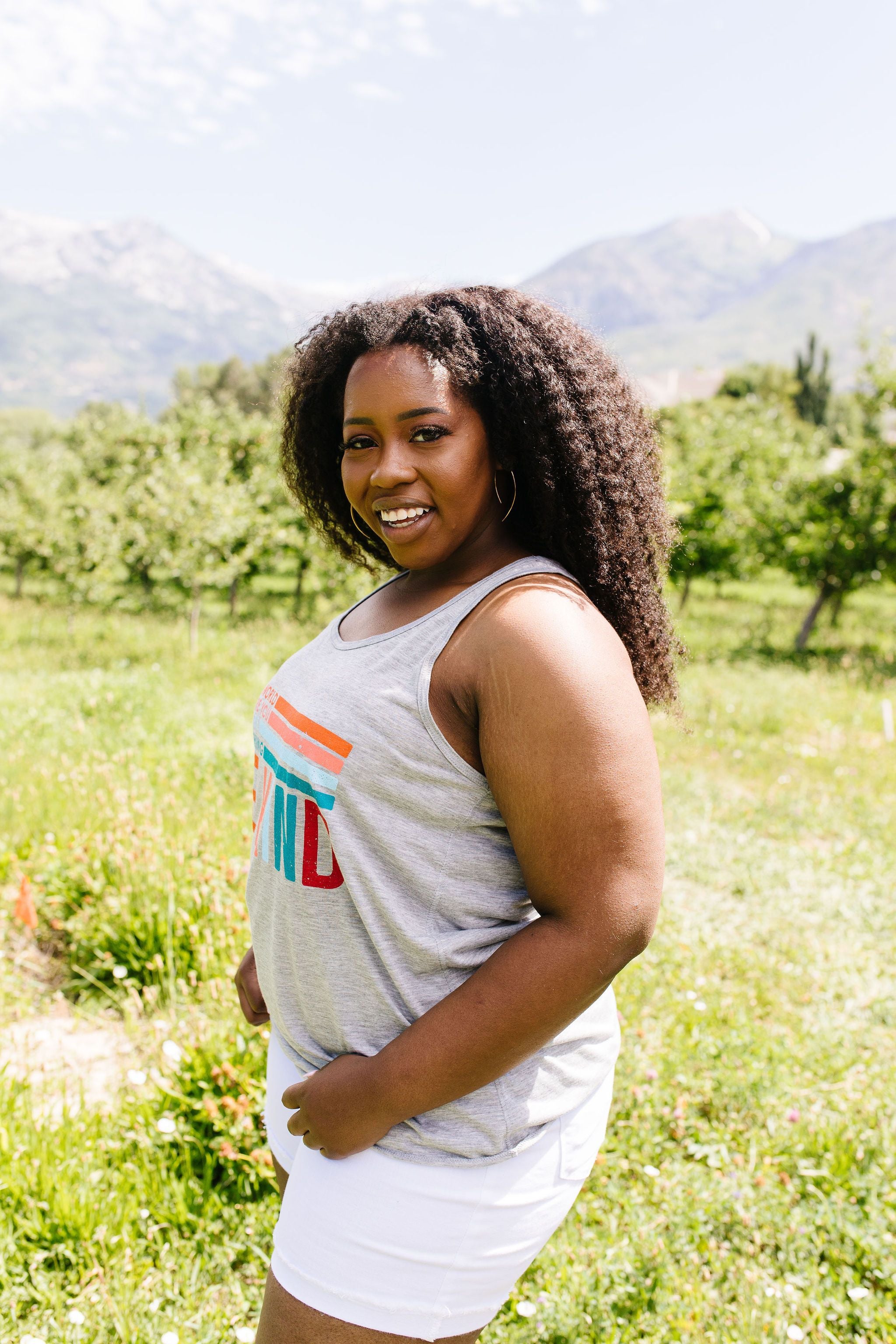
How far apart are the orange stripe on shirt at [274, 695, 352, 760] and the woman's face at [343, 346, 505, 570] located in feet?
0.92

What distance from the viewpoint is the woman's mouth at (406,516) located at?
133 centimetres

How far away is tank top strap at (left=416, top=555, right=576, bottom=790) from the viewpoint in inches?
45.0

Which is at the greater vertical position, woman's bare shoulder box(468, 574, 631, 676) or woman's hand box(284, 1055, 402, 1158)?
woman's bare shoulder box(468, 574, 631, 676)

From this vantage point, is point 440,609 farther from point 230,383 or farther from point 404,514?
point 230,383

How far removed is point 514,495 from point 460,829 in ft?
1.73

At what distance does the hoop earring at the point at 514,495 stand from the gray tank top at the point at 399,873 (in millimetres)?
147

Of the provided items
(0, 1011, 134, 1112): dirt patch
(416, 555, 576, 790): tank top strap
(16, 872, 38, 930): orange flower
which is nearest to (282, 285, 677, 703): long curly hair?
(416, 555, 576, 790): tank top strap

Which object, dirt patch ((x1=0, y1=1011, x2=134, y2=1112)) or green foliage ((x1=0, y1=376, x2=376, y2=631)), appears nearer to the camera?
dirt patch ((x1=0, y1=1011, x2=134, y2=1112))

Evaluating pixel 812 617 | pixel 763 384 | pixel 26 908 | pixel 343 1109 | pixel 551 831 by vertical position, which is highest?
pixel 763 384

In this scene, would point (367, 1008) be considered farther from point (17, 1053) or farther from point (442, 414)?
point (17, 1053)

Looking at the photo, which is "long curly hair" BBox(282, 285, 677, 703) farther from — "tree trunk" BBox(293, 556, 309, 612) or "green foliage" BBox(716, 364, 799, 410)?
"green foliage" BBox(716, 364, 799, 410)

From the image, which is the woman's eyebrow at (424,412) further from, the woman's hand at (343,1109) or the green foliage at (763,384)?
the green foliage at (763,384)

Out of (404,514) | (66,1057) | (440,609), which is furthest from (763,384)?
(440,609)

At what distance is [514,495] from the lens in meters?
1.38
